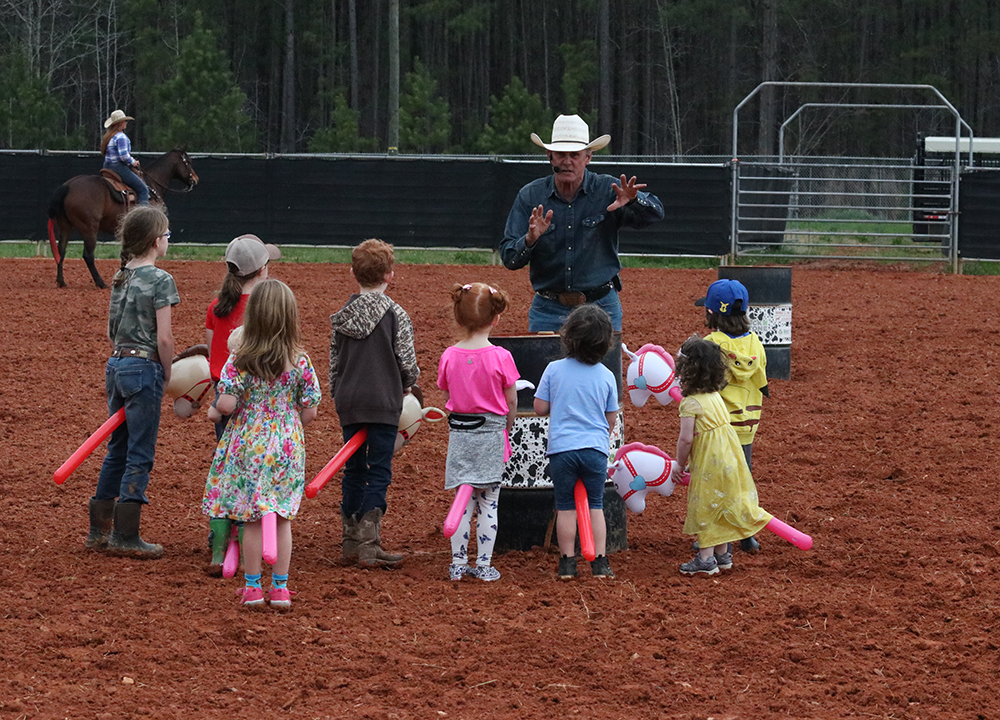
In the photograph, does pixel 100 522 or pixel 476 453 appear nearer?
pixel 476 453

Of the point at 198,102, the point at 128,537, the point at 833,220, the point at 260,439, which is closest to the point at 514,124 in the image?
the point at 198,102

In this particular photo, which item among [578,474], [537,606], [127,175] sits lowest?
[537,606]

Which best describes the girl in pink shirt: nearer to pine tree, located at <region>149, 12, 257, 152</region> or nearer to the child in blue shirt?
the child in blue shirt

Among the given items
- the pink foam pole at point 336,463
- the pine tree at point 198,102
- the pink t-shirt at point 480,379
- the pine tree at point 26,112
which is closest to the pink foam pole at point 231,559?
the pink foam pole at point 336,463

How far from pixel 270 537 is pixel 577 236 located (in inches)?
93.5

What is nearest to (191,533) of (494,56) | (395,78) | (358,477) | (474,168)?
(358,477)

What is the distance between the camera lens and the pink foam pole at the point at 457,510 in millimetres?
5230

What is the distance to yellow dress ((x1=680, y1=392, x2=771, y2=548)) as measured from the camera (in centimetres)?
566

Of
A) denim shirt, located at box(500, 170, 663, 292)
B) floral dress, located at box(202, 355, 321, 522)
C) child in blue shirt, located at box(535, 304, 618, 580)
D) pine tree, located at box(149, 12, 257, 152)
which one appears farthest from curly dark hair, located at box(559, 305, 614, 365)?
pine tree, located at box(149, 12, 257, 152)

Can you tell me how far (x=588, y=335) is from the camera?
5500mm

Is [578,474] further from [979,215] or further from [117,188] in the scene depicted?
[979,215]

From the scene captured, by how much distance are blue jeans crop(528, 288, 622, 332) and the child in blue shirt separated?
87 centimetres

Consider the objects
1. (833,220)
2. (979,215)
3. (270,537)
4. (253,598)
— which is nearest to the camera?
(270,537)

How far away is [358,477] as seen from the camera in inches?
234
